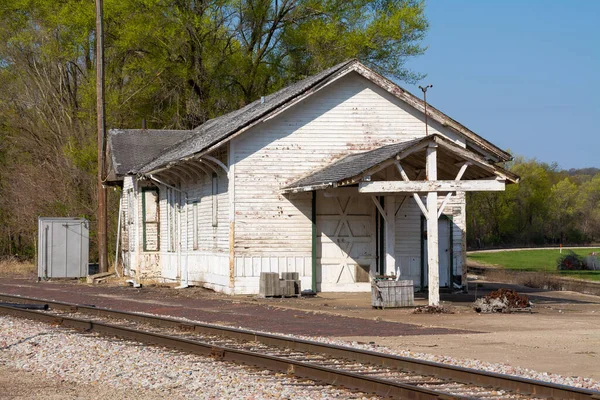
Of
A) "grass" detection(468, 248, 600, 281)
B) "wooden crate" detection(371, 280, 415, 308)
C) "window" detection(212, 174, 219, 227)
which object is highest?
"window" detection(212, 174, 219, 227)

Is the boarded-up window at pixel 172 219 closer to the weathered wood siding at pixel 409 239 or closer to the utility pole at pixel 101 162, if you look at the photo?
the utility pole at pixel 101 162

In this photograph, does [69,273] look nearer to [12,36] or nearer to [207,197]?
[207,197]

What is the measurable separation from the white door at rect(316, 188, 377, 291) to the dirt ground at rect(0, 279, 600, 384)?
26.9 inches

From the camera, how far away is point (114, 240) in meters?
40.8

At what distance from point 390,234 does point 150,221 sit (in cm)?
1155

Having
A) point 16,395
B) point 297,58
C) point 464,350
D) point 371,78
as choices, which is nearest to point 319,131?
point 371,78

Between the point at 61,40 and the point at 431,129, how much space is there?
76.5ft

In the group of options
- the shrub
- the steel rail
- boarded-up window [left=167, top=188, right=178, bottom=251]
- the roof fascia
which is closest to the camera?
the steel rail

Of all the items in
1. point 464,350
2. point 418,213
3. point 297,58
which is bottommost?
point 464,350

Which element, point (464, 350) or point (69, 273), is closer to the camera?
point (464, 350)

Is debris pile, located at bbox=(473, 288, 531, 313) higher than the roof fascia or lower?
lower

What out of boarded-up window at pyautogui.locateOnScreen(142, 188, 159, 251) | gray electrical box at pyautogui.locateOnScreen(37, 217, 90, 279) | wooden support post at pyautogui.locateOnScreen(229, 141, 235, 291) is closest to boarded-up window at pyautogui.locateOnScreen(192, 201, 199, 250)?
wooden support post at pyautogui.locateOnScreen(229, 141, 235, 291)

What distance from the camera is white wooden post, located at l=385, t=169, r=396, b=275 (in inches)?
908

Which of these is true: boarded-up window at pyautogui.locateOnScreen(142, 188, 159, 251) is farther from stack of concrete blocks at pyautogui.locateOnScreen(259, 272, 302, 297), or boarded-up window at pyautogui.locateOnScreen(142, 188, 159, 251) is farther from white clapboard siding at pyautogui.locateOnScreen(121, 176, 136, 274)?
stack of concrete blocks at pyautogui.locateOnScreen(259, 272, 302, 297)
